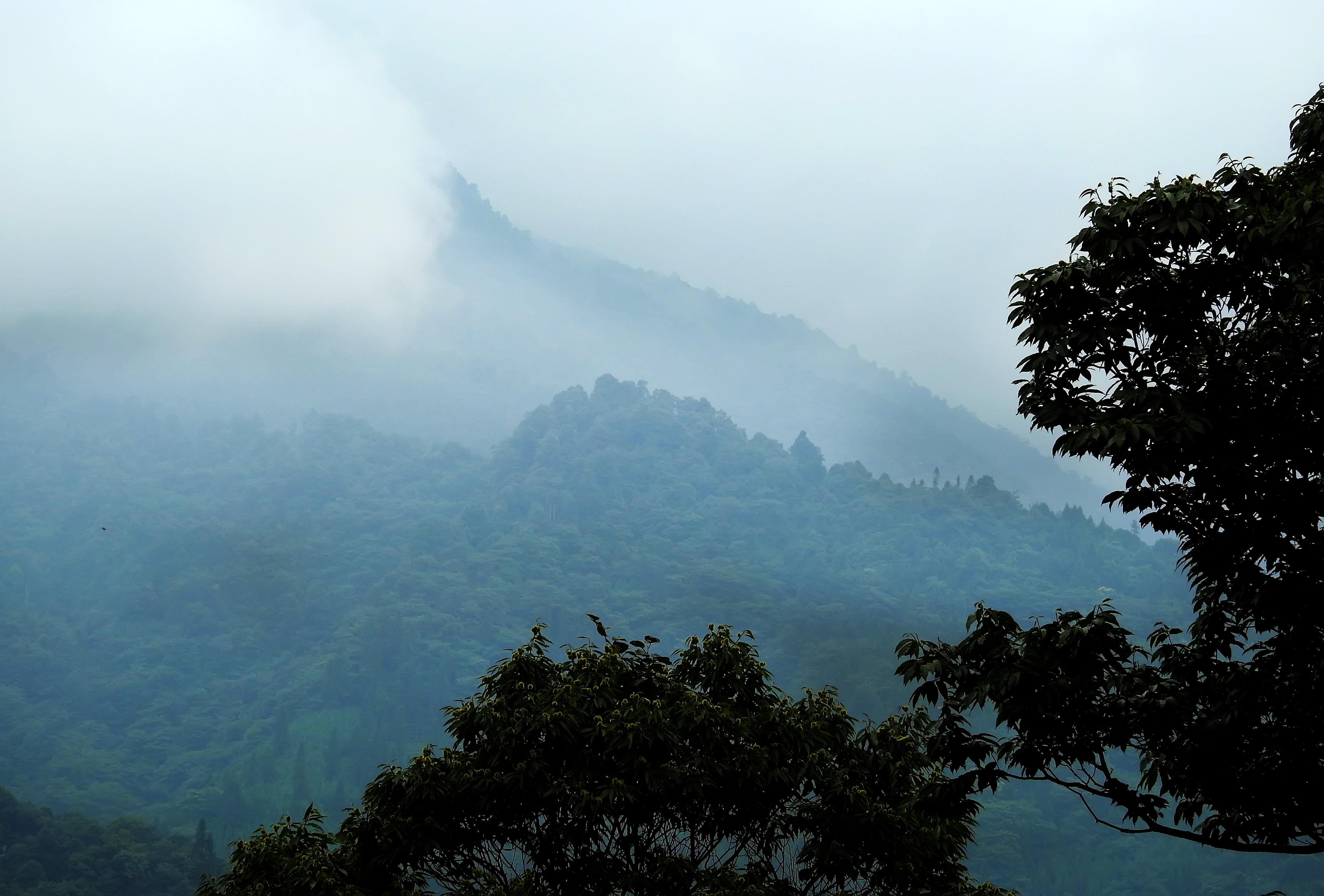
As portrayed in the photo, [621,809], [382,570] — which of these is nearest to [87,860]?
[382,570]

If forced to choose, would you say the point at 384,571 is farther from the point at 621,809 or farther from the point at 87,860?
the point at 621,809

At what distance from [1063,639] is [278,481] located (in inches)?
7135

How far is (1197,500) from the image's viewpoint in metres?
7.99

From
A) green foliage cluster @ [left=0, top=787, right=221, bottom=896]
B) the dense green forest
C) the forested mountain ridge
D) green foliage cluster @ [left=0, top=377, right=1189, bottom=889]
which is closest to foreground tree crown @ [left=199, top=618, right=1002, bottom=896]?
green foliage cluster @ [left=0, top=787, right=221, bottom=896]

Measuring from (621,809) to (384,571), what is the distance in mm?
152070

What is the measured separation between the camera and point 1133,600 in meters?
155

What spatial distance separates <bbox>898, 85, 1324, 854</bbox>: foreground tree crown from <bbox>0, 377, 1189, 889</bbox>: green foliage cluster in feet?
351

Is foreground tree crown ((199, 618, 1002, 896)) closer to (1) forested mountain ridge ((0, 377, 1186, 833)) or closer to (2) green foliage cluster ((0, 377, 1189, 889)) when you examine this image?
(2) green foliage cluster ((0, 377, 1189, 889))

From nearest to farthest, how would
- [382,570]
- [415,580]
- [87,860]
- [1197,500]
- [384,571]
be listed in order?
[1197,500] → [87,860] → [415,580] → [384,571] → [382,570]

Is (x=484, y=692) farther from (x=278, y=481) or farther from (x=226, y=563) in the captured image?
(x=278, y=481)

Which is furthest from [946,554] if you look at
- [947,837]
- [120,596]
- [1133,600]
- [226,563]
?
[947,837]

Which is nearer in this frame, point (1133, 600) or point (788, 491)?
point (1133, 600)

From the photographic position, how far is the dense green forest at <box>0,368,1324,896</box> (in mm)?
116750

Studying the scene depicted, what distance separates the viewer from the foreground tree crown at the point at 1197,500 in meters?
7.64
